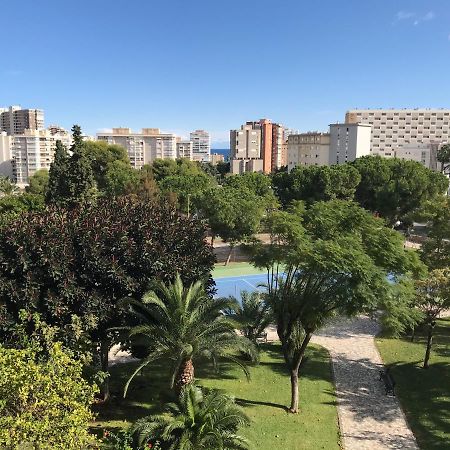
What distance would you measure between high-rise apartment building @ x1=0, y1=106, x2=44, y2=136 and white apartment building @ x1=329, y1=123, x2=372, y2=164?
371ft

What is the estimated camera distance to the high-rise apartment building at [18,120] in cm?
16238

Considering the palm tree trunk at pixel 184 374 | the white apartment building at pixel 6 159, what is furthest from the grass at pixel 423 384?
the white apartment building at pixel 6 159

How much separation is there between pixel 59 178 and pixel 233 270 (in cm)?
1567

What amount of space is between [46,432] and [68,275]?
4.79 meters

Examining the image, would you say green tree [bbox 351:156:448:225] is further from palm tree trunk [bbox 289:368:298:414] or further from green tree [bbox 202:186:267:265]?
palm tree trunk [bbox 289:368:298:414]

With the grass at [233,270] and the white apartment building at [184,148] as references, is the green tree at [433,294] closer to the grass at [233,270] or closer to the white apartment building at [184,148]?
the grass at [233,270]

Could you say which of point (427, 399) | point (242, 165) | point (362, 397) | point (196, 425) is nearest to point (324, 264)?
point (196, 425)

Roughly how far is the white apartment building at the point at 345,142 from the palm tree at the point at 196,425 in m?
94.4

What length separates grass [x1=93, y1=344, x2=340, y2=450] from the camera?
12.9 m

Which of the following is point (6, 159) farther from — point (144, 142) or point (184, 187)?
point (184, 187)

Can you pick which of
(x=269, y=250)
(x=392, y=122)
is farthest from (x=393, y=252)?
(x=392, y=122)

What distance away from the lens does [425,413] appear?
1449cm

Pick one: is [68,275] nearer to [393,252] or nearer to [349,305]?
[349,305]

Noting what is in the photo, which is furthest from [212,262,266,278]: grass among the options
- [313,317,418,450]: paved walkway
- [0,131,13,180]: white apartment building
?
[0,131,13,180]: white apartment building
